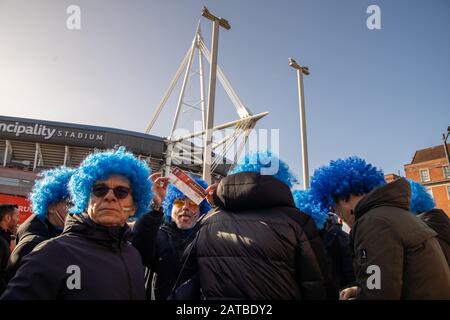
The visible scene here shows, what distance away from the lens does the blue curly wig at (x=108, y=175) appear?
2.01 metres

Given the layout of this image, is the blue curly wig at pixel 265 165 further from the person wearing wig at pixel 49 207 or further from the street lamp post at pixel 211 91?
the street lamp post at pixel 211 91

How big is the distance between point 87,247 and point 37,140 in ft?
90.6

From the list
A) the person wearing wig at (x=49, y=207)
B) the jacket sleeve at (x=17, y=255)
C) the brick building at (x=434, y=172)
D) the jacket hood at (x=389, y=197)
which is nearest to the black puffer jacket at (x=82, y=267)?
the jacket sleeve at (x=17, y=255)

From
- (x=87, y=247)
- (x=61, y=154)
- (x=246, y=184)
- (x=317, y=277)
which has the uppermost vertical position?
(x=61, y=154)

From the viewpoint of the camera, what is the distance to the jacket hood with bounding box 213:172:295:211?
1663 mm

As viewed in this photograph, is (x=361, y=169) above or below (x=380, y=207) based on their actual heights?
above

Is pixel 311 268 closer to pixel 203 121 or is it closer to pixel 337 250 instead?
pixel 337 250

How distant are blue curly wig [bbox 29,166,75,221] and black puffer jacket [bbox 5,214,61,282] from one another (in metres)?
0.15

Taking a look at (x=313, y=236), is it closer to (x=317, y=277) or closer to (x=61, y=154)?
(x=317, y=277)

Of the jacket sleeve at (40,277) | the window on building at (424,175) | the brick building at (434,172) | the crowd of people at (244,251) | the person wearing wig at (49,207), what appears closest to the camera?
the jacket sleeve at (40,277)

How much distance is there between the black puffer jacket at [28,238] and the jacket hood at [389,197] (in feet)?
7.43

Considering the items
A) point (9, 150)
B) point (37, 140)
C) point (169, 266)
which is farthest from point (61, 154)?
point (169, 266)

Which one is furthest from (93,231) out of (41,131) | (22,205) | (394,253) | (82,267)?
(41,131)
